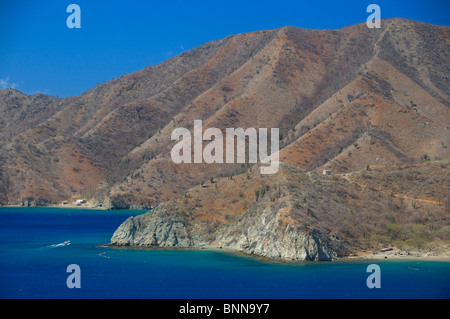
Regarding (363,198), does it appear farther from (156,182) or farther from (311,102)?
→ (311,102)

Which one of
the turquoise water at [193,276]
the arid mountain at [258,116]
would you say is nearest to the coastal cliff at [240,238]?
the turquoise water at [193,276]

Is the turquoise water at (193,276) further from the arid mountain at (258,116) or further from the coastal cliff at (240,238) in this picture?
the arid mountain at (258,116)

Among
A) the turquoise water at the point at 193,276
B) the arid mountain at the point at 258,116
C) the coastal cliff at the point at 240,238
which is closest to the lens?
the turquoise water at the point at 193,276

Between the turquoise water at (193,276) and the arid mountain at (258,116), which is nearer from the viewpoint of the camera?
the turquoise water at (193,276)

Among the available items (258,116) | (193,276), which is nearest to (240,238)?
(193,276)

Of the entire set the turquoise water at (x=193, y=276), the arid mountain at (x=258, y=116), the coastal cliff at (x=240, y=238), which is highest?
the arid mountain at (x=258, y=116)

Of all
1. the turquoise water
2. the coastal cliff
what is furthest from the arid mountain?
the turquoise water

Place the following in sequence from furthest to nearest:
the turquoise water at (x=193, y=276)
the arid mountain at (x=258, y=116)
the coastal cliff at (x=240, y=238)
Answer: the arid mountain at (x=258, y=116), the coastal cliff at (x=240, y=238), the turquoise water at (x=193, y=276)
